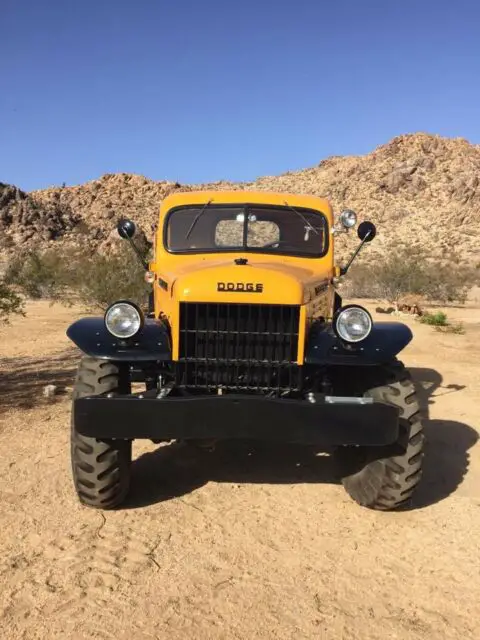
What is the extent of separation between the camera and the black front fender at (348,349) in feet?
12.0

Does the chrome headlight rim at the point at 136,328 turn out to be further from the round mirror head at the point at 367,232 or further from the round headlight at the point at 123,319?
the round mirror head at the point at 367,232

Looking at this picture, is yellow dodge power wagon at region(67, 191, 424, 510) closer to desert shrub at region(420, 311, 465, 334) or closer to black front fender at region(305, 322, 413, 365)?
black front fender at region(305, 322, 413, 365)

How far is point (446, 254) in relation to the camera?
3997 cm

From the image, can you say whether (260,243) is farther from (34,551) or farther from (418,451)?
(34,551)

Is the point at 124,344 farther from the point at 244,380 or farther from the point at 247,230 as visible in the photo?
the point at 247,230

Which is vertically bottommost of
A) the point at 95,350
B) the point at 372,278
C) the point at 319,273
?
the point at 372,278

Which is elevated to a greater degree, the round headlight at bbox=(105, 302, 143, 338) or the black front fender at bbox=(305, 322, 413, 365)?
the round headlight at bbox=(105, 302, 143, 338)

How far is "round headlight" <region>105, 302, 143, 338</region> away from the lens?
366 cm

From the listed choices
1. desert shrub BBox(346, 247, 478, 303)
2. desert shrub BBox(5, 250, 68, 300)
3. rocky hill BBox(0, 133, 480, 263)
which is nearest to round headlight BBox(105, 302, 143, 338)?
desert shrub BBox(5, 250, 68, 300)

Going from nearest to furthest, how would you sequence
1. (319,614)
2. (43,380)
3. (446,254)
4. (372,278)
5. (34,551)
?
(319,614) → (34,551) → (43,380) → (372,278) → (446,254)

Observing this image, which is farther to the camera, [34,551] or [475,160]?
[475,160]

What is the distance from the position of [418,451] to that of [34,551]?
245cm

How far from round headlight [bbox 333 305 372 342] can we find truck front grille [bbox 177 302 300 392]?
0.29 m

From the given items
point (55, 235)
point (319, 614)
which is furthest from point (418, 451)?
point (55, 235)
